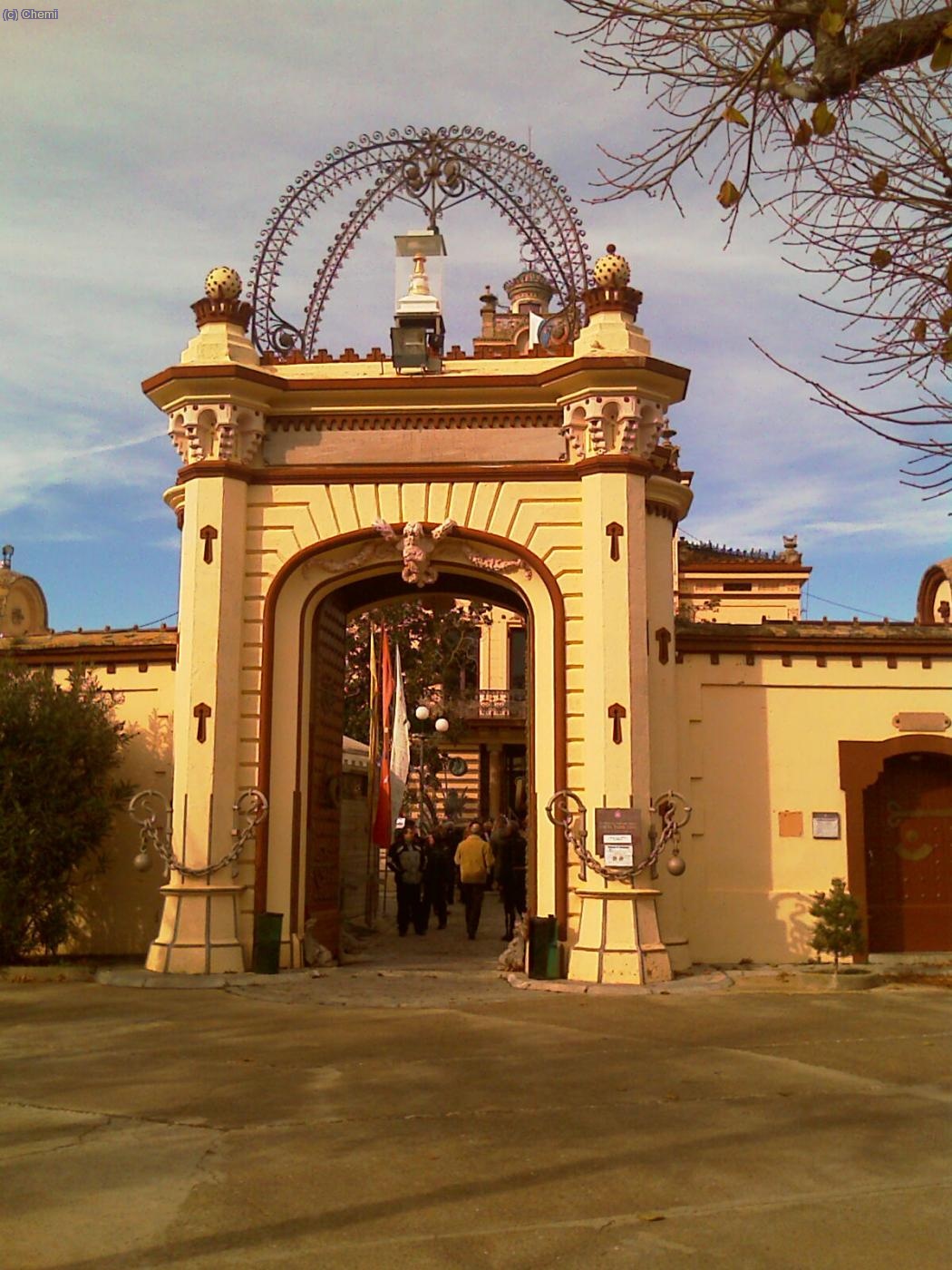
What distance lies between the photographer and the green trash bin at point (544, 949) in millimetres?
14383

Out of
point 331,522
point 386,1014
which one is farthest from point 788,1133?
point 331,522

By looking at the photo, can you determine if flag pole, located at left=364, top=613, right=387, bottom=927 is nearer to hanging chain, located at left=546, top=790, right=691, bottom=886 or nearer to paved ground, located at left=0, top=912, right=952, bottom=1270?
hanging chain, located at left=546, top=790, right=691, bottom=886

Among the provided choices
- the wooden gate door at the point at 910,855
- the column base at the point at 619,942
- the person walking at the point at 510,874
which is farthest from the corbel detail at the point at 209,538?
the wooden gate door at the point at 910,855

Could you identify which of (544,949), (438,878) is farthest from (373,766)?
(544,949)

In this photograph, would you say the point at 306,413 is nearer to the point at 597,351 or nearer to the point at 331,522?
the point at 331,522

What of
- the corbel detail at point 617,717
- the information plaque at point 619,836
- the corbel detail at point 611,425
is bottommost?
the information plaque at point 619,836

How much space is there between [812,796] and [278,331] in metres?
8.93

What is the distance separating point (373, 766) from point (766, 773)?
7.54 meters

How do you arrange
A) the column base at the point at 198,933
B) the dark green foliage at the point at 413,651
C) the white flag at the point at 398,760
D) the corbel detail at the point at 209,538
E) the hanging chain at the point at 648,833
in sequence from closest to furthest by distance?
the hanging chain at the point at 648,833
the column base at the point at 198,933
the corbel detail at the point at 209,538
the white flag at the point at 398,760
the dark green foliage at the point at 413,651

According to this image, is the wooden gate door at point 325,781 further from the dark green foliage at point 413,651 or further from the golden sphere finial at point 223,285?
the dark green foliage at point 413,651

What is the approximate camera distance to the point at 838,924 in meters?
14.8

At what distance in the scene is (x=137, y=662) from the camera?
675 inches

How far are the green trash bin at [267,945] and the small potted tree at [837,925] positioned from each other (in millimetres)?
6091

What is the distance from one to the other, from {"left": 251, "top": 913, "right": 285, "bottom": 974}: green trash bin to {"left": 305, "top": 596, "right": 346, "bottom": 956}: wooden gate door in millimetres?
866
